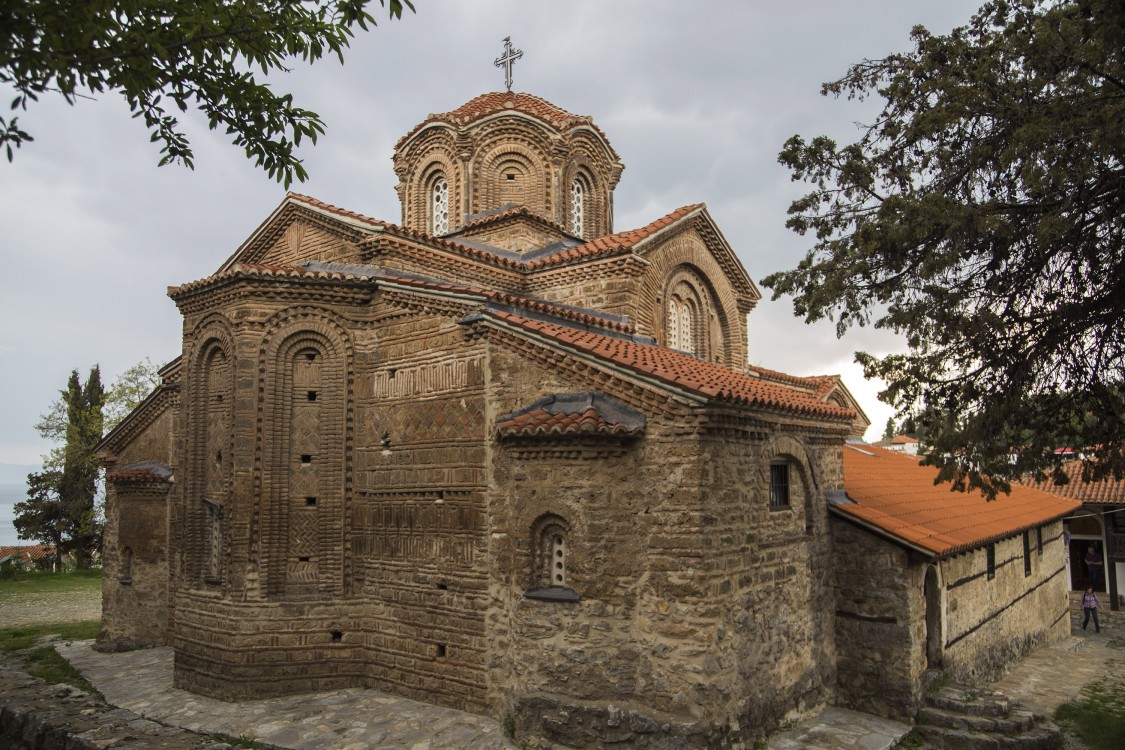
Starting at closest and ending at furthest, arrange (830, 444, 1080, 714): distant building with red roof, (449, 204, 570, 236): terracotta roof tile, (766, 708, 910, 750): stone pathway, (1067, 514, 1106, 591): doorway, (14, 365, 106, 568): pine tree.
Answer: (766, 708, 910, 750): stone pathway, (830, 444, 1080, 714): distant building with red roof, (449, 204, 570, 236): terracotta roof tile, (1067, 514, 1106, 591): doorway, (14, 365, 106, 568): pine tree

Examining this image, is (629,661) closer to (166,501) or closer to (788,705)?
(788,705)

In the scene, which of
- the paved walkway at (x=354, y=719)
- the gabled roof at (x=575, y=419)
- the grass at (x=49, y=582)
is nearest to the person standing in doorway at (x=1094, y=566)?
the paved walkway at (x=354, y=719)

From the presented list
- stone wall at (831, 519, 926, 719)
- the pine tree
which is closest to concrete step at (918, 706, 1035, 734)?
stone wall at (831, 519, 926, 719)

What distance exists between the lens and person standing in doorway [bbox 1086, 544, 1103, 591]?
1891 cm

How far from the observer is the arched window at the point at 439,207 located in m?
14.4

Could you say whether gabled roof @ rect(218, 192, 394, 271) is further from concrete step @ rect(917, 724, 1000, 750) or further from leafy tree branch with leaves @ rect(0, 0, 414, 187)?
concrete step @ rect(917, 724, 1000, 750)

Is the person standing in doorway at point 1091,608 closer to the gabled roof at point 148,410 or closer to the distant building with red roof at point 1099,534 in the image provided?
the distant building with red roof at point 1099,534

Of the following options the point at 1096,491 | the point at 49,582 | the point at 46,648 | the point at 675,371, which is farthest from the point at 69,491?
the point at 1096,491

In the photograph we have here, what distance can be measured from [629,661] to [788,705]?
206 centimetres

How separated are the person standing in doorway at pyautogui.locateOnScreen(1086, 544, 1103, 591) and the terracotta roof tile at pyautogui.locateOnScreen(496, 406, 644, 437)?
17685 millimetres

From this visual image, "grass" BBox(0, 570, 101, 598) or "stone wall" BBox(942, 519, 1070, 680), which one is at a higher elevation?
"stone wall" BBox(942, 519, 1070, 680)

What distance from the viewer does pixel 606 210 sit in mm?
15328

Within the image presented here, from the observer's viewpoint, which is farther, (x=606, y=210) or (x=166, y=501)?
(x=606, y=210)

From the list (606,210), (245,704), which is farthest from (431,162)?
(245,704)
